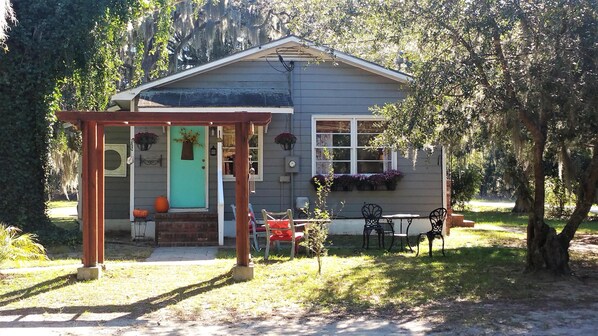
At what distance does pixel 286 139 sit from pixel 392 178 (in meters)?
2.48

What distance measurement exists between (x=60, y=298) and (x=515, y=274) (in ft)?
19.9

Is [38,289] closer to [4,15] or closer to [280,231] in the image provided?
[280,231]

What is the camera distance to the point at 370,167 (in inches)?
537

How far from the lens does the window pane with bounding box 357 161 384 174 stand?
44.7 ft

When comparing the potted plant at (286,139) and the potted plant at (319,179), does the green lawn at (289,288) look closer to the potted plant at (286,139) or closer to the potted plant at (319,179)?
the potted plant at (319,179)

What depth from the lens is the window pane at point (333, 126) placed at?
1357 centimetres

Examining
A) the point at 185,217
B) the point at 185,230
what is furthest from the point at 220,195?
the point at 185,230

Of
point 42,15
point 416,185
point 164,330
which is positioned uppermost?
point 42,15

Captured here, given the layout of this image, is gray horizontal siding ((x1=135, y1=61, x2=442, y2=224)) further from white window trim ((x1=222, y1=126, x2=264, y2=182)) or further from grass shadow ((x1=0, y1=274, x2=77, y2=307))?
grass shadow ((x1=0, y1=274, x2=77, y2=307))

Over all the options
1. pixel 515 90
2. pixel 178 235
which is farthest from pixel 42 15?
pixel 515 90

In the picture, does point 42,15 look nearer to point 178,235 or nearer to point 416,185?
point 178,235

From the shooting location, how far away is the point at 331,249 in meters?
11.4

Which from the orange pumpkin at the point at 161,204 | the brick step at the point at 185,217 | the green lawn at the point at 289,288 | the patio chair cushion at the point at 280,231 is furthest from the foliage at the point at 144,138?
the patio chair cushion at the point at 280,231

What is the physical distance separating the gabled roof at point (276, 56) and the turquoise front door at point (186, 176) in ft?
3.54
